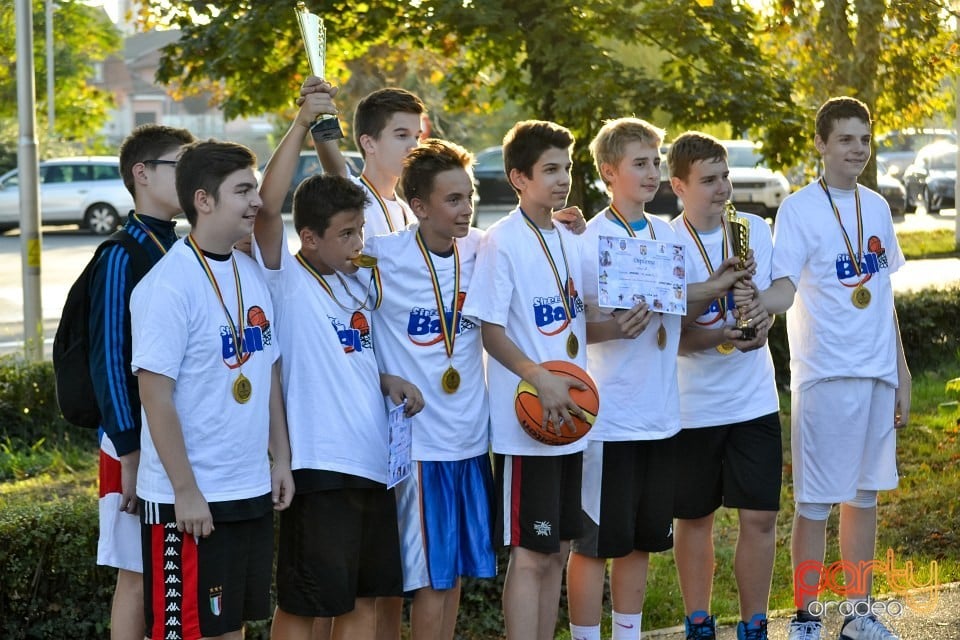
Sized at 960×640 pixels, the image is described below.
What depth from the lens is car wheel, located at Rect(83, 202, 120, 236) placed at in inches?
1130

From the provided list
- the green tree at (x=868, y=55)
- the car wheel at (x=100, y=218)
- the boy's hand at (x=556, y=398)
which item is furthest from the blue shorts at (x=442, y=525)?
the car wheel at (x=100, y=218)

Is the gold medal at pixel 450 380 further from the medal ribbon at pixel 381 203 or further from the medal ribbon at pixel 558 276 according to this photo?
the medal ribbon at pixel 381 203

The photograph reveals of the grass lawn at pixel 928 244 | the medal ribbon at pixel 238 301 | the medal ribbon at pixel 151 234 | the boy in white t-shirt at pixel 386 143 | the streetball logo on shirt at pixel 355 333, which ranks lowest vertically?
the grass lawn at pixel 928 244

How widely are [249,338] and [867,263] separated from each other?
277 cm

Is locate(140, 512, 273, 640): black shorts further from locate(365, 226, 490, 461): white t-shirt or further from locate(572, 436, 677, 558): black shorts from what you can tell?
locate(572, 436, 677, 558): black shorts

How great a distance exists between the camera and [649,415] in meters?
5.11

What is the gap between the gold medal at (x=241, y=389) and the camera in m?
4.21

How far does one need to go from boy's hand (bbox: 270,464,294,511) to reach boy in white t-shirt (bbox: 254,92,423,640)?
78 mm

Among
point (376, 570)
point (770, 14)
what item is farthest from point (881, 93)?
point (376, 570)

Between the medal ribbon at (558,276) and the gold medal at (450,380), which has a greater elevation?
the medal ribbon at (558,276)

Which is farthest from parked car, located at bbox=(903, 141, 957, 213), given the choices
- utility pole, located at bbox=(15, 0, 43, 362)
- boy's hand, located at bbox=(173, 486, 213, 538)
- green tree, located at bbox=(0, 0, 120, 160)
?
boy's hand, located at bbox=(173, 486, 213, 538)

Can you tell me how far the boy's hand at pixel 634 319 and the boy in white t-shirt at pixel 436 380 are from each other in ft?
1.92

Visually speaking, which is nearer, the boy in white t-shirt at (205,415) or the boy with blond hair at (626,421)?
the boy in white t-shirt at (205,415)

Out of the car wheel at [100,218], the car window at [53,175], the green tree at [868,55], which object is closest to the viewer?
the green tree at [868,55]
